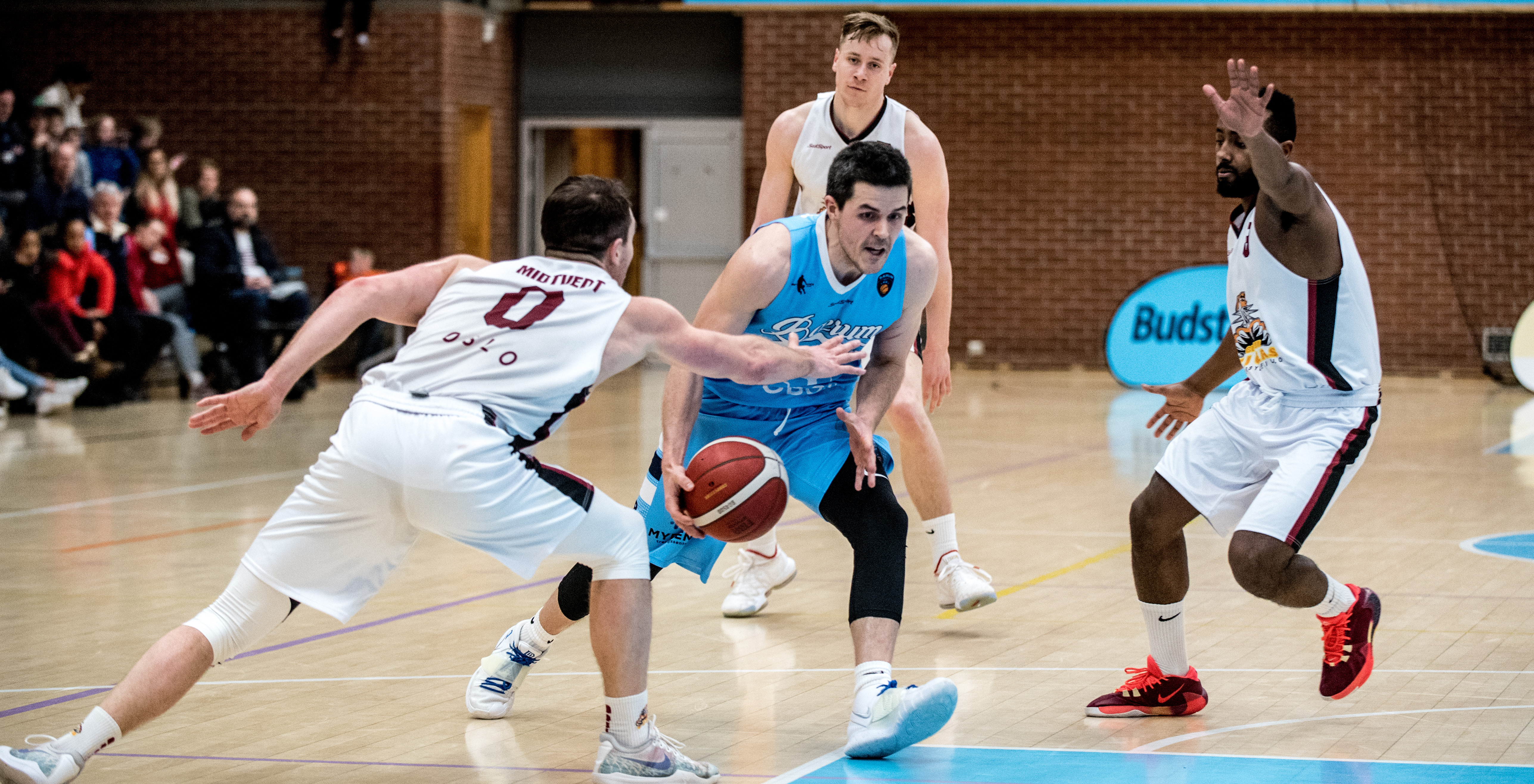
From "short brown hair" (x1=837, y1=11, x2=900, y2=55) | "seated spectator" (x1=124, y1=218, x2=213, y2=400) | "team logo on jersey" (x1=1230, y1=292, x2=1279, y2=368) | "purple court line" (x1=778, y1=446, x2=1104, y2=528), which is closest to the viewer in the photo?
"team logo on jersey" (x1=1230, y1=292, x2=1279, y2=368)

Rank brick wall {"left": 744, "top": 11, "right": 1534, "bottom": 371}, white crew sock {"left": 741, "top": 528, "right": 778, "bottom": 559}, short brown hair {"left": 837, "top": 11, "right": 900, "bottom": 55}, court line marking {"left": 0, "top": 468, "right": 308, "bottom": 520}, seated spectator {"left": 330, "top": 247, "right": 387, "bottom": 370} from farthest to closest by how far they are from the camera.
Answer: brick wall {"left": 744, "top": 11, "right": 1534, "bottom": 371} < seated spectator {"left": 330, "top": 247, "right": 387, "bottom": 370} < court line marking {"left": 0, "top": 468, "right": 308, "bottom": 520} < white crew sock {"left": 741, "top": 528, "right": 778, "bottom": 559} < short brown hair {"left": 837, "top": 11, "right": 900, "bottom": 55}

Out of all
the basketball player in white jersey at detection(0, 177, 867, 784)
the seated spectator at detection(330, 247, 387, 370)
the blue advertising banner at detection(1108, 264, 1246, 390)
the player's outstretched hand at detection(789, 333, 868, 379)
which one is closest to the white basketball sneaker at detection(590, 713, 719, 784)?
the basketball player in white jersey at detection(0, 177, 867, 784)

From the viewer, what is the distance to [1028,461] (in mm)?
10016

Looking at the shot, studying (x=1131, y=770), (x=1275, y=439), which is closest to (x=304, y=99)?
(x=1275, y=439)

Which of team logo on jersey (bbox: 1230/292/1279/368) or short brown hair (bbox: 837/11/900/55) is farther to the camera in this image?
short brown hair (bbox: 837/11/900/55)

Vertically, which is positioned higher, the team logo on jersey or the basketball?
the team logo on jersey

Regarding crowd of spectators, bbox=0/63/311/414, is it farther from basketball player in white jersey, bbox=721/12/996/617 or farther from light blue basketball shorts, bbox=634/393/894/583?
light blue basketball shorts, bbox=634/393/894/583

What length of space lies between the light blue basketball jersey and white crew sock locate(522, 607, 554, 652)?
770 mm

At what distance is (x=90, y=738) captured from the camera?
3328mm

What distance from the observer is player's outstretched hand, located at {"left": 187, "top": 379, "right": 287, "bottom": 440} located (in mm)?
3525

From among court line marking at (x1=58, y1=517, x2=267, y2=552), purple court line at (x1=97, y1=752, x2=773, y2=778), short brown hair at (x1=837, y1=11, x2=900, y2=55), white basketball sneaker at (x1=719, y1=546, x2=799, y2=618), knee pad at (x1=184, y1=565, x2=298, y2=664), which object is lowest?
court line marking at (x1=58, y1=517, x2=267, y2=552)

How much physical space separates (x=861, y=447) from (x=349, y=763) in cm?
142

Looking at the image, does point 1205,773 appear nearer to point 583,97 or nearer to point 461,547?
point 461,547

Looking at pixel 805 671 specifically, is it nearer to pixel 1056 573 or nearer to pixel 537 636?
pixel 537 636
